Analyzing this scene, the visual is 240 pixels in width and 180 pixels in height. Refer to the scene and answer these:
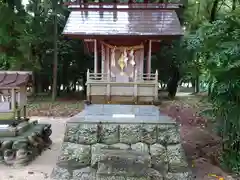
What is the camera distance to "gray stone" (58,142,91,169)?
18.7 ft

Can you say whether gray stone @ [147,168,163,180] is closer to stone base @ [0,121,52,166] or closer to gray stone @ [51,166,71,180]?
gray stone @ [51,166,71,180]

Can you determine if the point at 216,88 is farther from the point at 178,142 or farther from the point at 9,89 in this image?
the point at 9,89

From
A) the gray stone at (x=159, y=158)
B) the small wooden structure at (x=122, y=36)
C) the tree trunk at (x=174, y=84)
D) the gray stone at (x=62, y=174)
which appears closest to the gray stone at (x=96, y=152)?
the gray stone at (x=62, y=174)

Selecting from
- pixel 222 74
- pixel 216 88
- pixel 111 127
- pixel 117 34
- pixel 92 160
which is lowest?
pixel 92 160

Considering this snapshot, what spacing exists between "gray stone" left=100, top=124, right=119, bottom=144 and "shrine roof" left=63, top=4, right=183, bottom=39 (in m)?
3.15

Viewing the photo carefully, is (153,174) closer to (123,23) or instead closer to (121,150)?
(121,150)

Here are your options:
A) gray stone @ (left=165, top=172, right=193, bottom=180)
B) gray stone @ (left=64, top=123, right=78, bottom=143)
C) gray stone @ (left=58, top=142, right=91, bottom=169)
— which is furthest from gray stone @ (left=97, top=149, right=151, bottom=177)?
gray stone @ (left=64, top=123, right=78, bottom=143)

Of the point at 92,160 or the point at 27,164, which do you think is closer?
the point at 92,160

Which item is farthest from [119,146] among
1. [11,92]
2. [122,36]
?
[11,92]

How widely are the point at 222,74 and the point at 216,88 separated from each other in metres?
0.46

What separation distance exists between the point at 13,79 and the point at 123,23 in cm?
367

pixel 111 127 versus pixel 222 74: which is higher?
pixel 222 74

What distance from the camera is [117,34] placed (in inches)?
313

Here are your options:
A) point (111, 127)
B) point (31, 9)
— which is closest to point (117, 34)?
point (111, 127)
